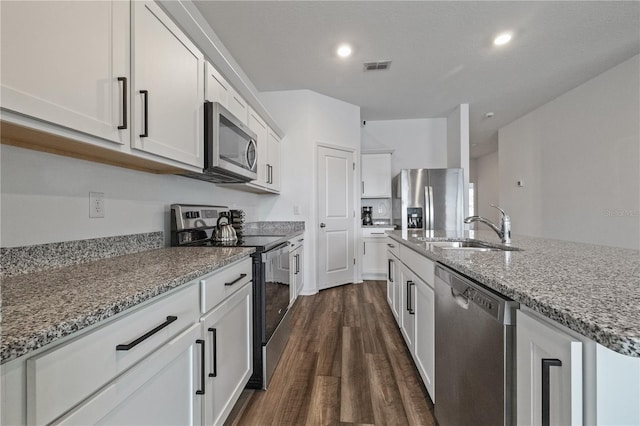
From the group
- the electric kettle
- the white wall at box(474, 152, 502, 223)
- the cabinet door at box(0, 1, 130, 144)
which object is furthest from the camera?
the white wall at box(474, 152, 502, 223)

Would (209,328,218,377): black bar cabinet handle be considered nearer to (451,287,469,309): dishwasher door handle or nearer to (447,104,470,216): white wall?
(451,287,469,309): dishwasher door handle

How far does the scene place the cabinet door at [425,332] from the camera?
135 cm

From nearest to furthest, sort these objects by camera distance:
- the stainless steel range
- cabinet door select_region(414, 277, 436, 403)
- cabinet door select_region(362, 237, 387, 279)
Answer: cabinet door select_region(414, 277, 436, 403)
the stainless steel range
cabinet door select_region(362, 237, 387, 279)

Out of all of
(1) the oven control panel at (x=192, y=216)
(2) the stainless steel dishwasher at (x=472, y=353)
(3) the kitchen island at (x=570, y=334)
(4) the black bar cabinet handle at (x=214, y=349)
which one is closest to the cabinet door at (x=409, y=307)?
(2) the stainless steel dishwasher at (x=472, y=353)

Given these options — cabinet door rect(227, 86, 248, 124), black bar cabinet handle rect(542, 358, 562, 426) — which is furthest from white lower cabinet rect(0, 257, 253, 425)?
cabinet door rect(227, 86, 248, 124)

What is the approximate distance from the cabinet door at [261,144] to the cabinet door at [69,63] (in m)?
1.53

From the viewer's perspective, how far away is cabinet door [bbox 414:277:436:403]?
1354 mm

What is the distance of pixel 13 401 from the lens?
1.49 feet

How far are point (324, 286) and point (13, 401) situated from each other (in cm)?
334

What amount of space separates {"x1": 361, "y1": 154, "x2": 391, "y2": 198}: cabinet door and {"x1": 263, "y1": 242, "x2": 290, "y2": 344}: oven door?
2.59 meters

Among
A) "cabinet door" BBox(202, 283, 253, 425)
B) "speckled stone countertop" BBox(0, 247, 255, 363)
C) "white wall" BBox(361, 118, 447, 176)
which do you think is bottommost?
"cabinet door" BBox(202, 283, 253, 425)

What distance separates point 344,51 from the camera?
275 cm

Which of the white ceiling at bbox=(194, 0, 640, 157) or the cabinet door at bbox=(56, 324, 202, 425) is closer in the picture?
the cabinet door at bbox=(56, 324, 202, 425)

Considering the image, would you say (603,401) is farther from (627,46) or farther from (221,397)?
(627,46)
